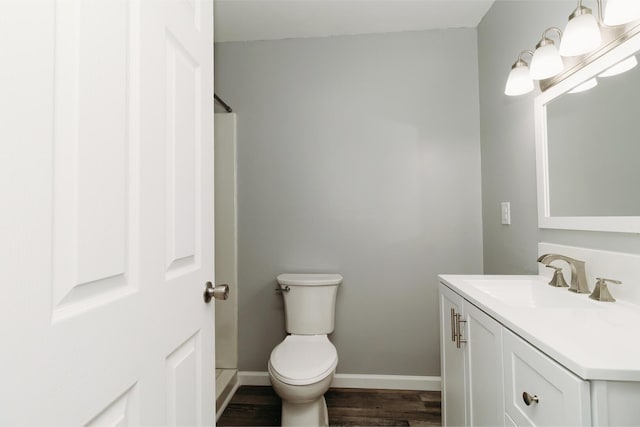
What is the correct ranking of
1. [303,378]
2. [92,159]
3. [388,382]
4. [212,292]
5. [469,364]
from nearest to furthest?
[92,159]
[212,292]
[469,364]
[303,378]
[388,382]

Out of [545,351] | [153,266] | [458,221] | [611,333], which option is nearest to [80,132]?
[153,266]

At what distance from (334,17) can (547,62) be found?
1.25 metres

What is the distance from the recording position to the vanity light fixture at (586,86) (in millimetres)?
1094

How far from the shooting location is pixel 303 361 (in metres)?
1.56

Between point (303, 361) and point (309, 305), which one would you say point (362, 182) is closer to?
point (309, 305)

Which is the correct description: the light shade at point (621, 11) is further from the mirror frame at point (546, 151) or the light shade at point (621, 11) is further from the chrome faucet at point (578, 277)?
the chrome faucet at point (578, 277)

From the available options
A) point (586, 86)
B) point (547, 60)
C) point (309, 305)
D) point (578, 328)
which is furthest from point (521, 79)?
point (309, 305)

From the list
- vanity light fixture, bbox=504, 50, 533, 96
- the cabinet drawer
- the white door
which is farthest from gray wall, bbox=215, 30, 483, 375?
the white door

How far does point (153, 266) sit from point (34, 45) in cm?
38

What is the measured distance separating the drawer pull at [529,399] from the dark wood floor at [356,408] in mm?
1213

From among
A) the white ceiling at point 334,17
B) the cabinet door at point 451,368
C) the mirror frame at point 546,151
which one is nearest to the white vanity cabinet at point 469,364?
the cabinet door at point 451,368

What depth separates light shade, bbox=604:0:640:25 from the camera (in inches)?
34.5

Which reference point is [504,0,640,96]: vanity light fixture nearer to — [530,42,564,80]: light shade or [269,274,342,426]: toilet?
[530,42,564,80]: light shade

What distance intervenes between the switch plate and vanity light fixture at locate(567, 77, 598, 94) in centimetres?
64
